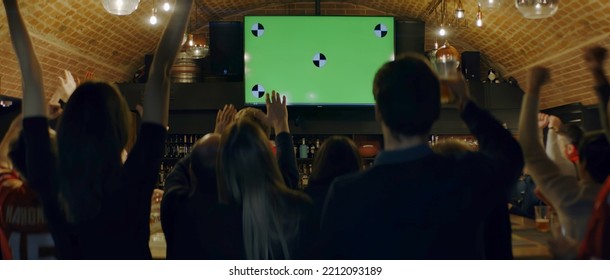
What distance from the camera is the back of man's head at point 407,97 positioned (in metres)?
1.27

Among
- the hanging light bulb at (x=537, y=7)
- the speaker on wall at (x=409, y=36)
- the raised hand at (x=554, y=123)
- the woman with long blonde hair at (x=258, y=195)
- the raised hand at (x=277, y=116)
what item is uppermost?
the speaker on wall at (x=409, y=36)

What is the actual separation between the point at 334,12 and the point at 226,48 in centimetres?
175

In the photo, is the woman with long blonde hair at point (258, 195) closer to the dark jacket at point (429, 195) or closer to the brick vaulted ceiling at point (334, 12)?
the dark jacket at point (429, 195)

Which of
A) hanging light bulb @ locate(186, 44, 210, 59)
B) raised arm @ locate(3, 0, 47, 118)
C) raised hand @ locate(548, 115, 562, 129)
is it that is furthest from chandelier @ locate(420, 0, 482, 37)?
raised arm @ locate(3, 0, 47, 118)

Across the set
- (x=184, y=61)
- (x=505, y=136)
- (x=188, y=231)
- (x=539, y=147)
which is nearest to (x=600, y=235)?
(x=539, y=147)

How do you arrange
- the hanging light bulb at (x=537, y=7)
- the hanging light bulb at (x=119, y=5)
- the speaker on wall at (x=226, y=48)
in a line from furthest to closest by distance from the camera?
the speaker on wall at (x=226, y=48)
the hanging light bulb at (x=119, y=5)
the hanging light bulb at (x=537, y=7)

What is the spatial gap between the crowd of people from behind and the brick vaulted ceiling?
139cm

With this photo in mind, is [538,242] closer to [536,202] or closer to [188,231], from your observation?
[536,202]

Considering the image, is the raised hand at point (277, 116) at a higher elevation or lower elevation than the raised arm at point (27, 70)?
lower

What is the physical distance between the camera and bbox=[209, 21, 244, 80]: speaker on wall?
5574 millimetres

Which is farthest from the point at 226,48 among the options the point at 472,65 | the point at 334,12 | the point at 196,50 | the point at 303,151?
the point at 472,65

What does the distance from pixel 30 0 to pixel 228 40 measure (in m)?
2.03

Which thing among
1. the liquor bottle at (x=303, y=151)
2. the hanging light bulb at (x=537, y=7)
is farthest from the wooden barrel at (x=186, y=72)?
the hanging light bulb at (x=537, y=7)

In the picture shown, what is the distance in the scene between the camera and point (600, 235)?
1.36 m
